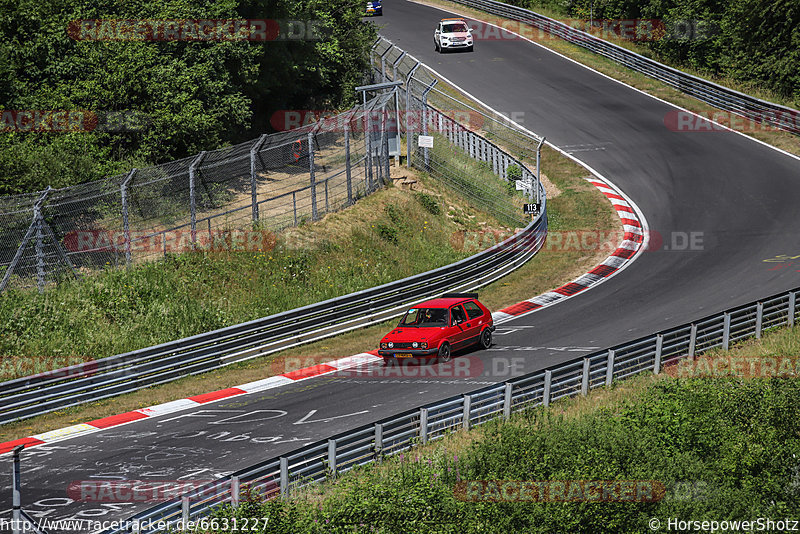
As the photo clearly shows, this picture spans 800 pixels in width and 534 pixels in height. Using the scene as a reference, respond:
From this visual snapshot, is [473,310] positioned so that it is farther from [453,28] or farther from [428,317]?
[453,28]

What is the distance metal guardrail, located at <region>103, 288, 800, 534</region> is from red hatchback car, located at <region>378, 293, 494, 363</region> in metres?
2.91

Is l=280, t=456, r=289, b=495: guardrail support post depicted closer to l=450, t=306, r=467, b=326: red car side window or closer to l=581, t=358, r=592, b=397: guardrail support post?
l=581, t=358, r=592, b=397: guardrail support post

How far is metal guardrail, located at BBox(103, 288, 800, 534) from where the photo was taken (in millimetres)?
12203

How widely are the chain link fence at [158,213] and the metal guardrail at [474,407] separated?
10.3m

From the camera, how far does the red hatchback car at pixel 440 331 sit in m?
20.4

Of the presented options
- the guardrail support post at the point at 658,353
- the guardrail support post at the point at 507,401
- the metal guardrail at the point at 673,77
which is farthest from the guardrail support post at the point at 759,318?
the metal guardrail at the point at 673,77

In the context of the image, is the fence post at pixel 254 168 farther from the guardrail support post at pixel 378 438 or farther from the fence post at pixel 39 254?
the guardrail support post at pixel 378 438

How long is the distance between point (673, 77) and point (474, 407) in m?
33.5

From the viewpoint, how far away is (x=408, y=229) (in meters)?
29.4

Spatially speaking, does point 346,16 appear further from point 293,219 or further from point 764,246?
point 764,246

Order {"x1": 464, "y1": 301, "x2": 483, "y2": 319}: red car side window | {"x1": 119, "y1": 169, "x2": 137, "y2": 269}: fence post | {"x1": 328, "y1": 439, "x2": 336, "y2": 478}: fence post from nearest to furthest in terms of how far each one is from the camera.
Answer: {"x1": 328, "y1": 439, "x2": 336, "y2": 478}: fence post → {"x1": 464, "y1": 301, "x2": 483, "y2": 319}: red car side window → {"x1": 119, "y1": 169, "x2": 137, "y2": 269}: fence post

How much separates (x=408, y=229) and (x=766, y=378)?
13.4 meters

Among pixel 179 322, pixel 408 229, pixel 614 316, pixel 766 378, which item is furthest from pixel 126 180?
pixel 766 378

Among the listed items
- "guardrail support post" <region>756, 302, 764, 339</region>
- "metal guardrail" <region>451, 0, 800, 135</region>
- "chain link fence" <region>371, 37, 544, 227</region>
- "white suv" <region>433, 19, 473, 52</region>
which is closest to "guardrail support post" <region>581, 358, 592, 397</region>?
"guardrail support post" <region>756, 302, 764, 339</region>
